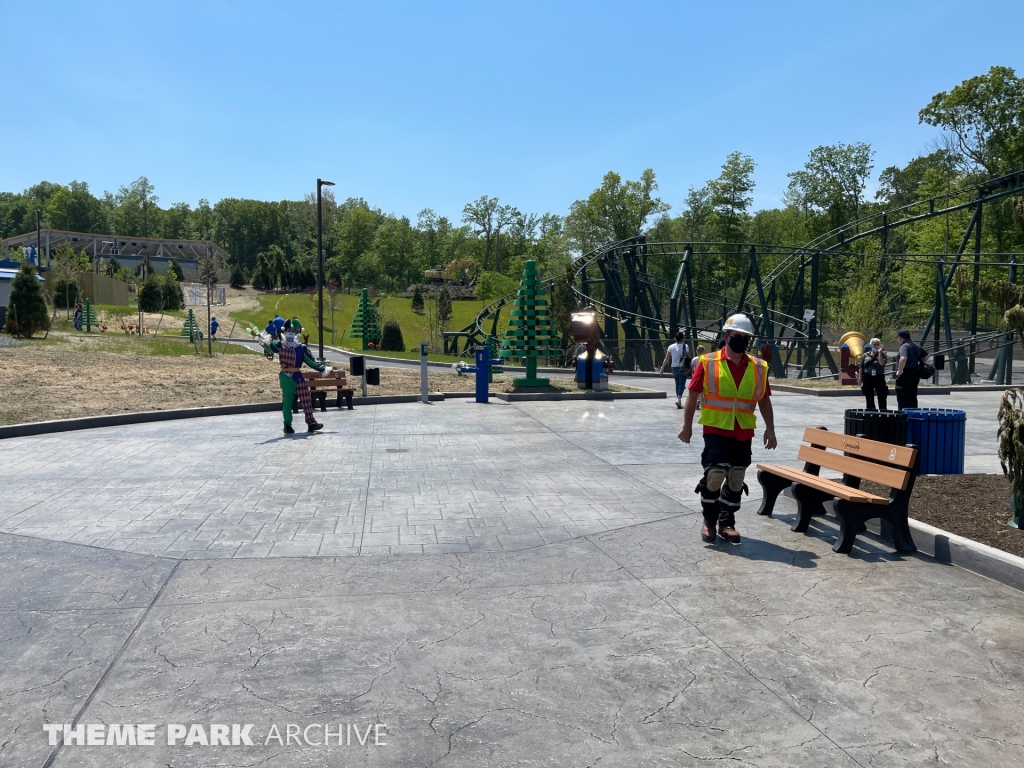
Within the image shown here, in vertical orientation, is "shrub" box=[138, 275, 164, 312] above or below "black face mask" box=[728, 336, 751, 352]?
above

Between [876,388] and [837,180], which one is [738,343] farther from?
[837,180]

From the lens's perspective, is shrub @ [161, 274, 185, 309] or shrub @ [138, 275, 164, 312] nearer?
shrub @ [138, 275, 164, 312]

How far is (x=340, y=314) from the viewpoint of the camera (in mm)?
77250

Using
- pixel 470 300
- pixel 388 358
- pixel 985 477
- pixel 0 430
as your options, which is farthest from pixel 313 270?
pixel 985 477

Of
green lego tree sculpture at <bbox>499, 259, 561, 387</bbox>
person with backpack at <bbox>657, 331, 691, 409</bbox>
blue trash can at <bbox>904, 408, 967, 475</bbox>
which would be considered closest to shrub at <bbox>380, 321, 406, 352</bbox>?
green lego tree sculpture at <bbox>499, 259, 561, 387</bbox>

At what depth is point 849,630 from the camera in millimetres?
4582

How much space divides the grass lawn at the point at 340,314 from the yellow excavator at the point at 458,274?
183 inches

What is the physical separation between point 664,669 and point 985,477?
19.7 ft


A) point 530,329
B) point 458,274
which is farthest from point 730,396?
point 458,274

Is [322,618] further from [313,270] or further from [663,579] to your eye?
[313,270]

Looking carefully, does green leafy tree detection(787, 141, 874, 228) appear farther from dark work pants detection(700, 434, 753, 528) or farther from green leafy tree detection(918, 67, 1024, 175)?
dark work pants detection(700, 434, 753, 528)

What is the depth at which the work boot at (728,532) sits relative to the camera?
21.0ft

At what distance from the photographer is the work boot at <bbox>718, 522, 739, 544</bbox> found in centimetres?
639

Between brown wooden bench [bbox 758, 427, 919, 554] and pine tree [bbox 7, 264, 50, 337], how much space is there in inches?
1332
